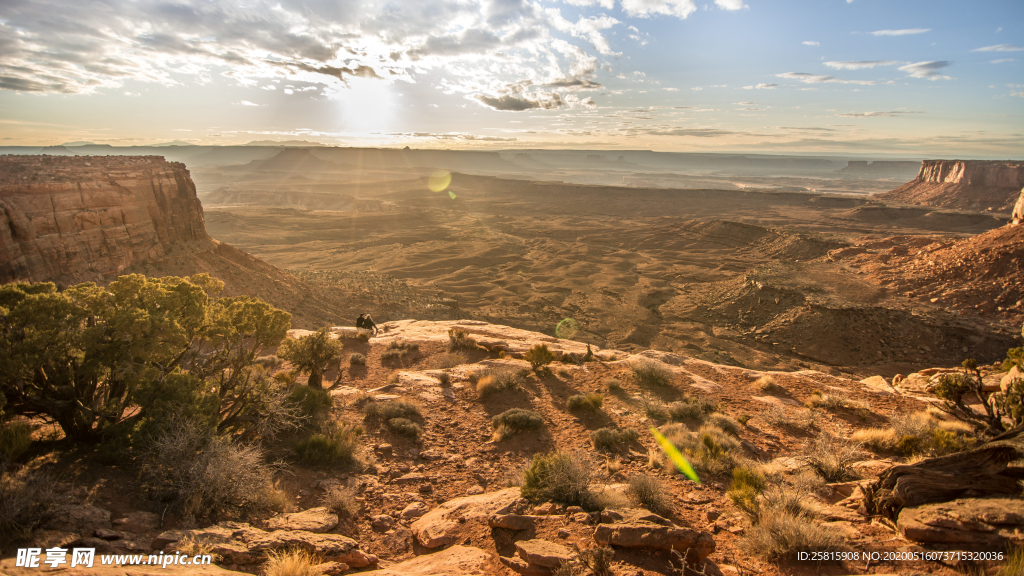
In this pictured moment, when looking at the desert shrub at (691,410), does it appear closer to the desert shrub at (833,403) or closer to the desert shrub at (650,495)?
the desert shrub at (833,403)

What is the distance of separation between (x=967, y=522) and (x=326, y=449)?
333 inches

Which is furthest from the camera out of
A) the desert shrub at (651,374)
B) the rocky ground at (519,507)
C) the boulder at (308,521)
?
the desert shrub at (651,374)

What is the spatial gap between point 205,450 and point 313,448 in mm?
2019

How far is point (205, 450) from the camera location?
5.58m

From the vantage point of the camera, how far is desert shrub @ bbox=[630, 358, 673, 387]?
39.1 ft

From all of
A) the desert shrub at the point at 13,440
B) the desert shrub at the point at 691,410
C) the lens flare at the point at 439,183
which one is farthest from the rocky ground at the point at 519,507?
the lens flare at the point at 439,183

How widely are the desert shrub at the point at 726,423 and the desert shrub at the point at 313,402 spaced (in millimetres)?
8468

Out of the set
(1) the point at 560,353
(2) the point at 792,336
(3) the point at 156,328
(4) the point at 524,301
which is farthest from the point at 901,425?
(4) the point at 524,301

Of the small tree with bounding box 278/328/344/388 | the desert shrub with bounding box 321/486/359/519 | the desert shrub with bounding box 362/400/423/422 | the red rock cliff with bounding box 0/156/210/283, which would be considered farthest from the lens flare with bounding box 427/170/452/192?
the desert shrub with bounding box 321/486/359/519

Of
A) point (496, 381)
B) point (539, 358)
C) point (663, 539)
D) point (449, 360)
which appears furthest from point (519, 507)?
point (449, 360)

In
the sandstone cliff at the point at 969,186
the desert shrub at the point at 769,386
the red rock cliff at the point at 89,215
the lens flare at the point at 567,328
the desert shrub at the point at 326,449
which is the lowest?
the lens flare at the point at 567,328

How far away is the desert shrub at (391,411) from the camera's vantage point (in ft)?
30.5

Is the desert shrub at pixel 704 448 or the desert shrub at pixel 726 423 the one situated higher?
the desert shrub at pixel 704 448

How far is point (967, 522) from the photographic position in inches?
157
